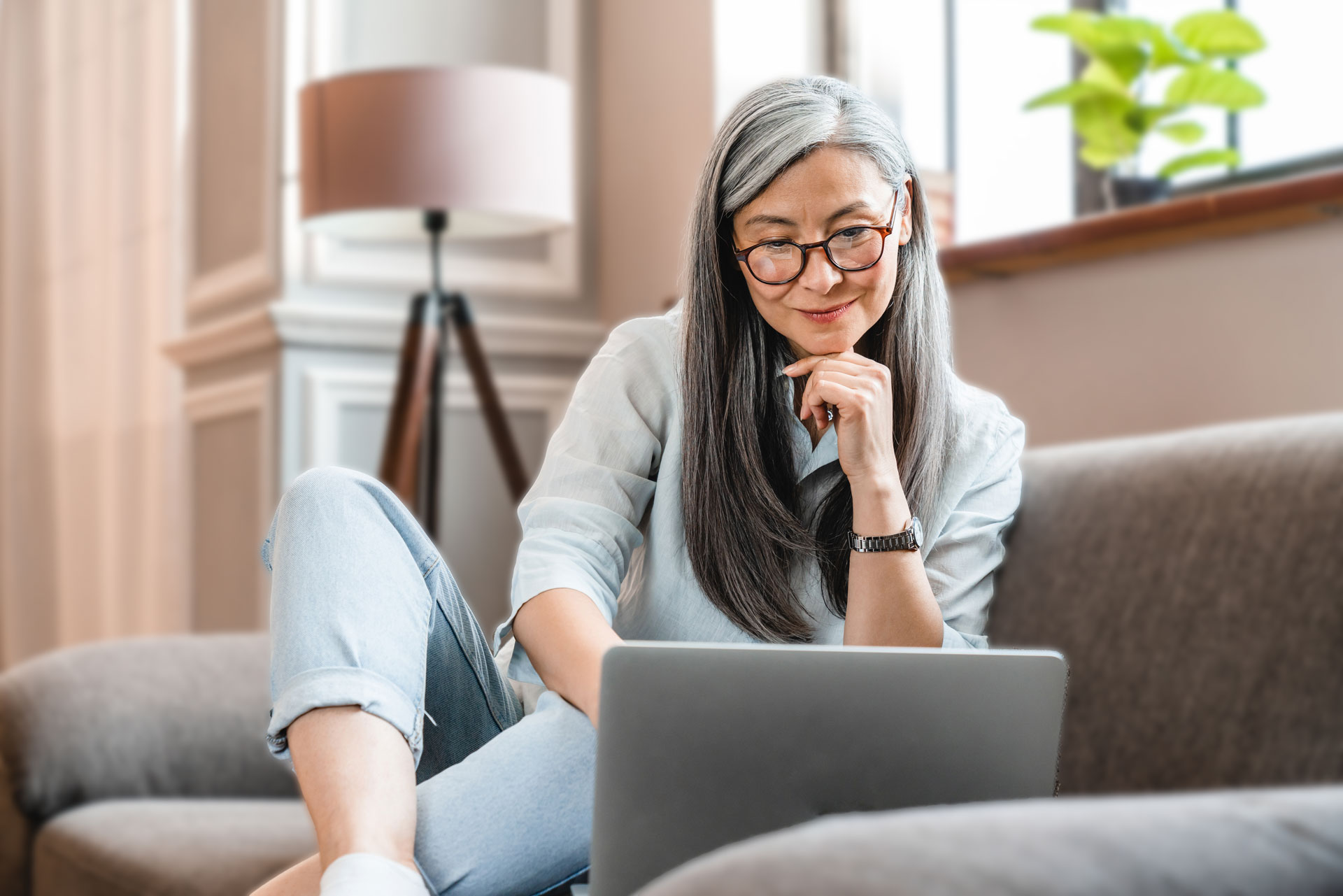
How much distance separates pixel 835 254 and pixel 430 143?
4.57ft

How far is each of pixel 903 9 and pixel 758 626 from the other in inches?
68.4

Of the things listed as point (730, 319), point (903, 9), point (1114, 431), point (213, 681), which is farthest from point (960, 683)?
point (903, 9)

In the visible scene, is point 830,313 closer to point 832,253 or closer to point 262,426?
point 832,253

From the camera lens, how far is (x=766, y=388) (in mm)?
1317

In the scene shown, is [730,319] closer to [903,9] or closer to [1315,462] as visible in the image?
[1315,462]

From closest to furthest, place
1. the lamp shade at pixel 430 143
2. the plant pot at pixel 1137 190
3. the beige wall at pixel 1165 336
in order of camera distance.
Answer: the beige wall at pixel 1165 336 < the plant pot at pixel 1137 190 < the lamp shade at pixel 430 143

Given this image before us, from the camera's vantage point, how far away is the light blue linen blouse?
1249mm

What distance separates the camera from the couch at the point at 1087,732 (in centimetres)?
49

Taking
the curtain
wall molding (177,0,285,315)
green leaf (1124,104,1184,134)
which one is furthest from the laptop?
the curtain

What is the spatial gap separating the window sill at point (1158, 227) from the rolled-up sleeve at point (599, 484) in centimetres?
79

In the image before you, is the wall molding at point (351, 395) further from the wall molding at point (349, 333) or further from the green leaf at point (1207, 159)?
the green leaf at point (1207, 159)

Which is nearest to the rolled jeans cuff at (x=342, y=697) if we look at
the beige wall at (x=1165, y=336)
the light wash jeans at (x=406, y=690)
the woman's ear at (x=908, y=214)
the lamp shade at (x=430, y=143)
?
the light wash jeans at (x=406, y=690)

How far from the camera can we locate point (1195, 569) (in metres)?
1.30

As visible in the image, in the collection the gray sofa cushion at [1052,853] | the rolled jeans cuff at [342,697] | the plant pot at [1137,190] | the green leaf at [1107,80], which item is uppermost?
the green leaf at [1107,80]
